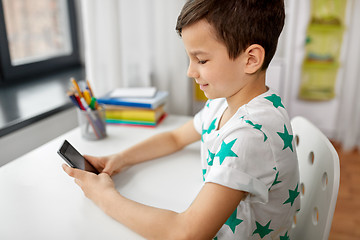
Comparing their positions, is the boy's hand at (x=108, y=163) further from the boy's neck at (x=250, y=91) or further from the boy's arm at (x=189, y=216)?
the boy's neck at (x=250, y=91)

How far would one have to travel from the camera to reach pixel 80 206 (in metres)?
0.71

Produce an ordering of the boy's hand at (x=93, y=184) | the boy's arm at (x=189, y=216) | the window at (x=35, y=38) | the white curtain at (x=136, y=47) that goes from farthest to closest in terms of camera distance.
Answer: the window at (x=35, y=38) < the white curtain at (x=136, y=47) < the boy's hand at (x=93, y=184) < the boy's arm at (x=189, y=216)

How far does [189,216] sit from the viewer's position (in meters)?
0.60

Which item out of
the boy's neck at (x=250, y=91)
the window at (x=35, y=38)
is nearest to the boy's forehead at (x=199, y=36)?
the boy's neck at (x=250, y=91)

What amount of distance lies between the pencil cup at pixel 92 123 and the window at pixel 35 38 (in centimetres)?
73

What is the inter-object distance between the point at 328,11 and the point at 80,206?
7.86 ft

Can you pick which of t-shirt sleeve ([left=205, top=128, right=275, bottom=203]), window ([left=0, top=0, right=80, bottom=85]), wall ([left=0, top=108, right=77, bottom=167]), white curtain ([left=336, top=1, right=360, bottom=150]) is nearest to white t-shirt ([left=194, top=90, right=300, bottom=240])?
t-shirt sleeve ([left=205, top=128, right=275, bottom=203])

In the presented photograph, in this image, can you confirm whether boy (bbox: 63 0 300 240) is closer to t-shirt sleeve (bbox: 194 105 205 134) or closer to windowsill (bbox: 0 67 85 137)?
t-shirt sleeve (bbox: 194 105 205 134)

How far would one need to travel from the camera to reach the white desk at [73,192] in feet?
2.10

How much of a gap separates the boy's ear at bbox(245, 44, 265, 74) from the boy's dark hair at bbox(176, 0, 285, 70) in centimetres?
1

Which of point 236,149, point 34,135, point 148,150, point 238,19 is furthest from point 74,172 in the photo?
point 34,135

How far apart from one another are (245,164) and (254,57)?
0.71ft

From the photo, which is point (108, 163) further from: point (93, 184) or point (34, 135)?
point (34, 135)

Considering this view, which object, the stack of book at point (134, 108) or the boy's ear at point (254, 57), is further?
the stack of book at point (134, 108)
